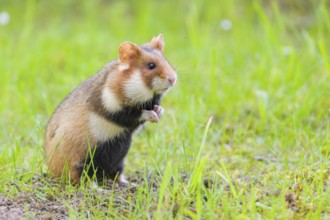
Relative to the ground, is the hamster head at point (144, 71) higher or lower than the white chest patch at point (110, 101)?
higher

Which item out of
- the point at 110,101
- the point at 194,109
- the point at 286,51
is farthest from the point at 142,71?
the point at 286,51

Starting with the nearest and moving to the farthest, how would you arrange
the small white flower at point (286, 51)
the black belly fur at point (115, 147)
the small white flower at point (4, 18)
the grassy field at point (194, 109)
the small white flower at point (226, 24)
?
the grassy field at point (194, 109), the black belly fur at point (115, 147), the small white flower at point (286, 51), the small white flower at point (226, 24), the small white flower at point (4, 18)

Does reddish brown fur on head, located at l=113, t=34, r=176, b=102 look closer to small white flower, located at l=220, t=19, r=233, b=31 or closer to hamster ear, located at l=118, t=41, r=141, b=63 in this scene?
→ hamster ear, located at l=118, t=41, r=141, b=63

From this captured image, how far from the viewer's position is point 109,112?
4.24 m

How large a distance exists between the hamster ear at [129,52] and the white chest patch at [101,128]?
416mm

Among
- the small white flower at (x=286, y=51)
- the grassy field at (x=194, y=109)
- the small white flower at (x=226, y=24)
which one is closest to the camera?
the grassy field at (x=194, y=109)

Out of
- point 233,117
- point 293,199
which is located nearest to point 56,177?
point 293,199

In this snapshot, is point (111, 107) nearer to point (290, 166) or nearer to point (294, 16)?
point (290, 166)

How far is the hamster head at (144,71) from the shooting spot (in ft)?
13.7

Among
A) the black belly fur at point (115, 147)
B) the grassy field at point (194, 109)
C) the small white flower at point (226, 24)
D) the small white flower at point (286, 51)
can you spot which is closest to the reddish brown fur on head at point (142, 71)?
the black belly fur at point (115, 147)

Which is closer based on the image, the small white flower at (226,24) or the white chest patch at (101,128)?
the white chest patch at (101,128)

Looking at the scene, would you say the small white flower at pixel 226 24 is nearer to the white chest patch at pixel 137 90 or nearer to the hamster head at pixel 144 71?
the hamster head at pixel 144 71

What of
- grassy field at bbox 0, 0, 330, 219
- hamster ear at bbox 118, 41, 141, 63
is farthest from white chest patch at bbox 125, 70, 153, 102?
grassy field at bbox 0, 0, 330, 219

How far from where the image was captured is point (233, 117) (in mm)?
5781
